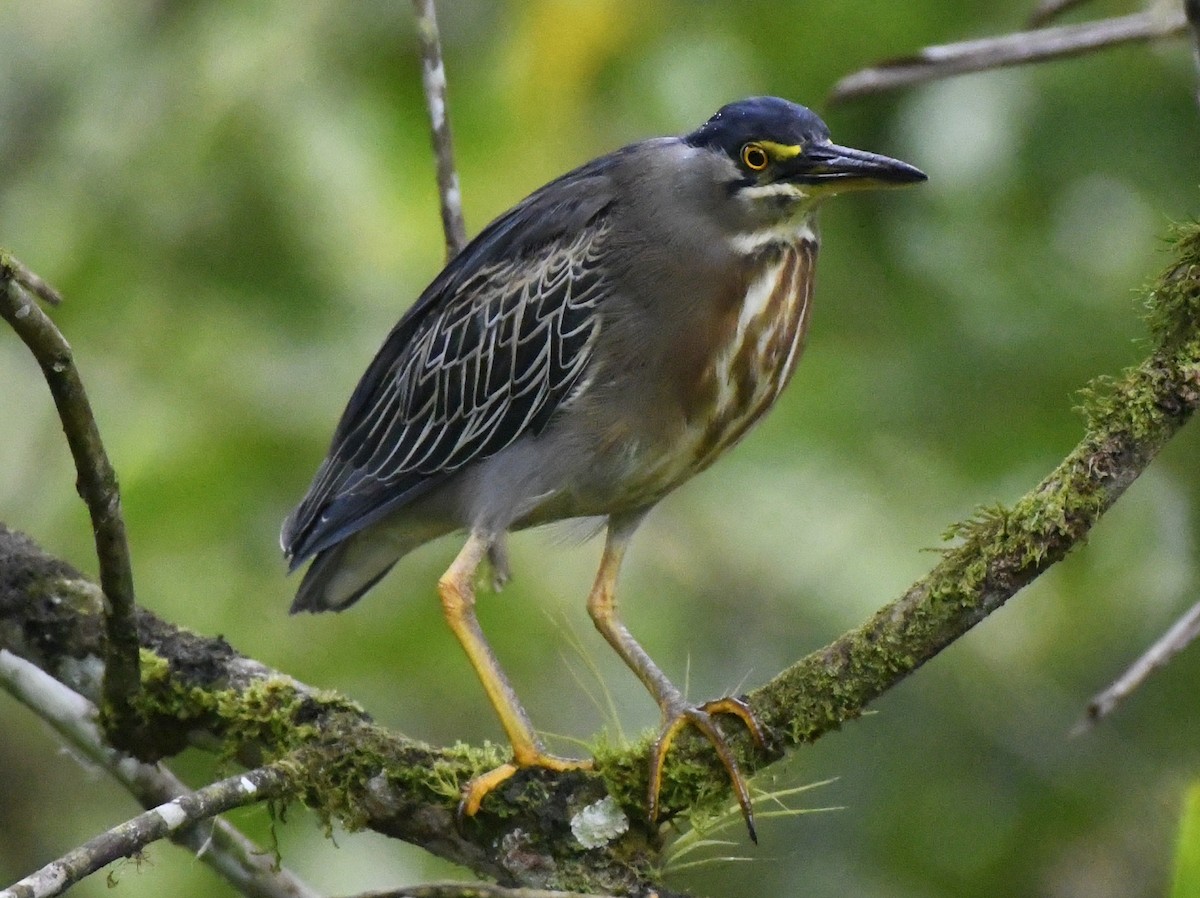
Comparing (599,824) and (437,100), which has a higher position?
(437,100)

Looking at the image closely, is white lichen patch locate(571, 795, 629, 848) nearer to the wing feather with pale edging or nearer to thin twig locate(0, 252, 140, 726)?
thin twig locate(0, 252, 140, 726)

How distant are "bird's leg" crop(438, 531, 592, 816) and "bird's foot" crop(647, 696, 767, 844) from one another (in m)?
0.18

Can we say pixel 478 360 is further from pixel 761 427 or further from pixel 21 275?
pixel 21 275

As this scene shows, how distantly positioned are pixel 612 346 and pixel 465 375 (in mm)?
554

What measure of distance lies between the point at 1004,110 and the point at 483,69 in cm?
167

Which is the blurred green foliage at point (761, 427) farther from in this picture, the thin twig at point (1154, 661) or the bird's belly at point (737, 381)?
the thin twig at point (1154, 661)

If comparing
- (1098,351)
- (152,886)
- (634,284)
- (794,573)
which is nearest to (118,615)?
(634,284)

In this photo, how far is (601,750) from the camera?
3.32 meters

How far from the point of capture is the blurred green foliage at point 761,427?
15.1ft

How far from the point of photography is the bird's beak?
3.58 meters

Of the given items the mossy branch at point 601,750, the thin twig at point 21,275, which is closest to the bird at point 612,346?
the mossy branch at point 601,750

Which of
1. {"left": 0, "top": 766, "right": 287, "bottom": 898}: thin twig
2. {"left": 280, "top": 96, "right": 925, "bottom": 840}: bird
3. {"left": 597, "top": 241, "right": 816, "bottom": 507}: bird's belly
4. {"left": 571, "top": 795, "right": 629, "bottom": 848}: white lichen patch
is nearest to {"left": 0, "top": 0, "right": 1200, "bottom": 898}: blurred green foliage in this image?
{"left": 280, "top": 96, "right": 925, "bottom": 840}: bird

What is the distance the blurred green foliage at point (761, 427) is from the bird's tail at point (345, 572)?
0.22 meters

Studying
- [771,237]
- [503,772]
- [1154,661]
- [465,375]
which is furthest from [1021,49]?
[465,375]
